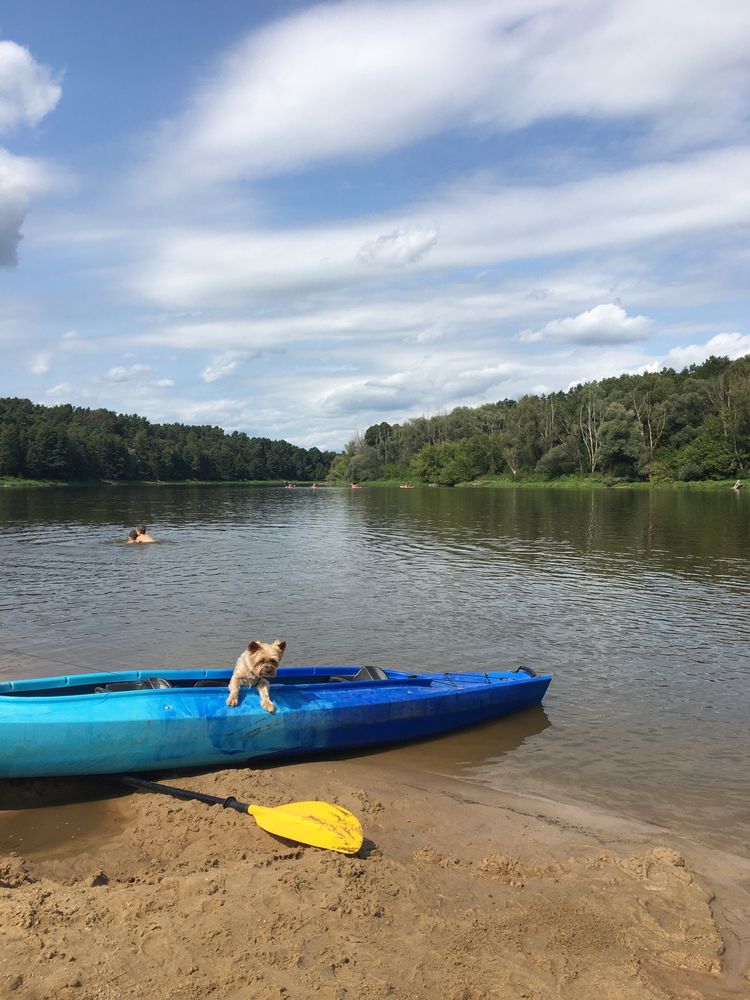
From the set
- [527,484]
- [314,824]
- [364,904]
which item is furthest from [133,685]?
[527,484]

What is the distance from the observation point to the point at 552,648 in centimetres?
1577

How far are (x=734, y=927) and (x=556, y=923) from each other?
5.37 feet

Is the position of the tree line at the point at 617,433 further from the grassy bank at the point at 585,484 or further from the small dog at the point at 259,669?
the small dog at the point at 259,669

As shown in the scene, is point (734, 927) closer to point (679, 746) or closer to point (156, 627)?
point (679, 746)

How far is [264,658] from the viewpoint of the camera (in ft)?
29.1

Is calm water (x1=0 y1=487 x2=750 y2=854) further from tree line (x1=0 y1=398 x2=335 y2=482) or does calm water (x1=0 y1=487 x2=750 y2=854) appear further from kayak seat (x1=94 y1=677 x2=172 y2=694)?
tree line (x1=0 y1=398 x2=335 y2=482)

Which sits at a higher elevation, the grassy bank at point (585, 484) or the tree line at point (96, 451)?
the tree line at point (96, 451)

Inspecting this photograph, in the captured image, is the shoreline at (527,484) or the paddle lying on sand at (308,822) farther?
the shoreline at (527,484)

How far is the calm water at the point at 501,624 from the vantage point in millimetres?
9852

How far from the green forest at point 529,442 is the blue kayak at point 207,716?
90583 mm

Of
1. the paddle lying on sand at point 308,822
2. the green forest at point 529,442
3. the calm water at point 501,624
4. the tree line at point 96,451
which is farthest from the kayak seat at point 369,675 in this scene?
the tree line at point 96,451

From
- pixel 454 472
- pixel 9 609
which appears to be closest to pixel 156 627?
pixel 9 609

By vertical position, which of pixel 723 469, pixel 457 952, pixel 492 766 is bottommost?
pixel 492 766

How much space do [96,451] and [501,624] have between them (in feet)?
429
